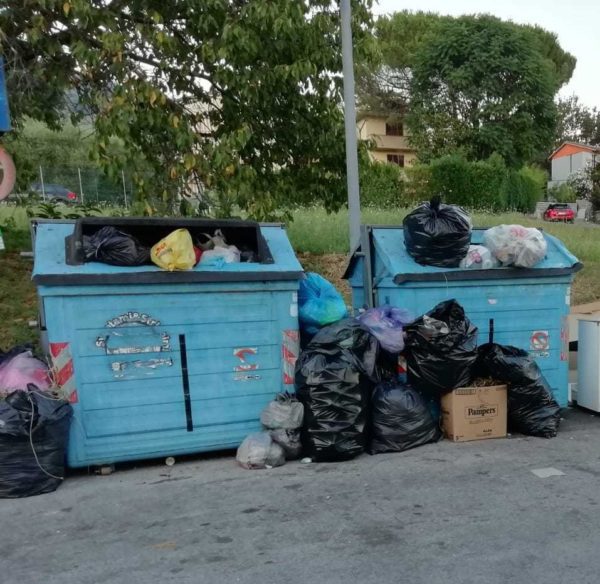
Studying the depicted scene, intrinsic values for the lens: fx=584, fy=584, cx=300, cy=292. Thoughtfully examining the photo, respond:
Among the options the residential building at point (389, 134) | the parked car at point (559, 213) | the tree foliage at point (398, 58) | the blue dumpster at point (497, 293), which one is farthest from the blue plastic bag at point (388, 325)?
the residential building at point (389, 134)

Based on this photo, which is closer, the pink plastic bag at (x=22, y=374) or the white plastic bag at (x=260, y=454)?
the pink plastic bag at (x=22, y=374)

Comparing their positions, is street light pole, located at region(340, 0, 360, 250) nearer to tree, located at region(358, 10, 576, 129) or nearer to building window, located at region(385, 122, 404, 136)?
tree, located at region(358, 10, 576, 129)

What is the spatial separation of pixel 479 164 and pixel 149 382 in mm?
20945

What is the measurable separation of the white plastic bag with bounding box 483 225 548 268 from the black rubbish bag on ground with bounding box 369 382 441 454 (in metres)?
1.32

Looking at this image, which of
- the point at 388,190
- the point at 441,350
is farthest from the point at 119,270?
the point at 388,190

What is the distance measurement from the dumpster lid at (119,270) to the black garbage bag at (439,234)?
0.96 metres

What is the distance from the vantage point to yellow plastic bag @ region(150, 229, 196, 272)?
142 inches

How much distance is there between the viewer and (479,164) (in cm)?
2231

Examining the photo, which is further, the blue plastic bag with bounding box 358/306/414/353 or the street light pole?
the street light pole

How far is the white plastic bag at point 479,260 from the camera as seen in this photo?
433 cm

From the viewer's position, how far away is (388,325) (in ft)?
13.1

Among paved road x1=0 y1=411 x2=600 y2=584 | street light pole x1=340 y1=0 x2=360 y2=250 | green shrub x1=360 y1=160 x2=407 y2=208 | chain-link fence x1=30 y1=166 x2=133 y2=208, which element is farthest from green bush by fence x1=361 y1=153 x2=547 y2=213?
paved road x1=0 y1=411 x2=600 y2=584

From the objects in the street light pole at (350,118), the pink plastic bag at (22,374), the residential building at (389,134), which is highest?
the residential building at (389,134)

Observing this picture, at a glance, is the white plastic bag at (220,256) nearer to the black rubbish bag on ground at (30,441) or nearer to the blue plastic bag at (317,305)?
the blue plastic bag at (317,305)
